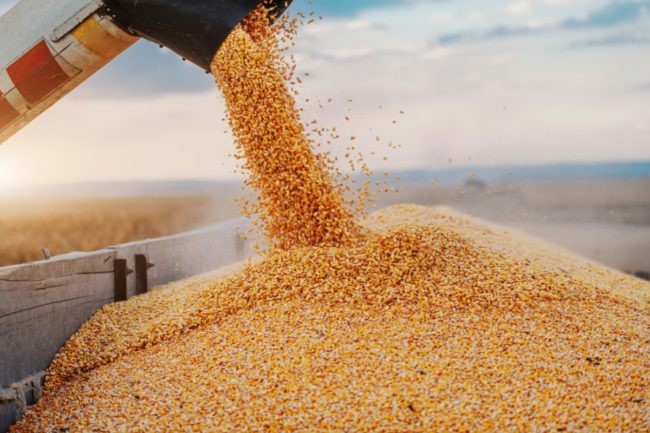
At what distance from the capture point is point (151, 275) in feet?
15.9

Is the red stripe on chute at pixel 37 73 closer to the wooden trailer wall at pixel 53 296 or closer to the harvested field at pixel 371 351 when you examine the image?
the wooden trailer wall at pixel 53 296

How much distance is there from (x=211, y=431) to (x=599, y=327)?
2.20m

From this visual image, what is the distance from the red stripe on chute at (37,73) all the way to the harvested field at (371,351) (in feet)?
4.72

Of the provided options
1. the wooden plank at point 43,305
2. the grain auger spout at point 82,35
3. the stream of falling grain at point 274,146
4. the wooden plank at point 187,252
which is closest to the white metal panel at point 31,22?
the grain auger spout at point 82,35

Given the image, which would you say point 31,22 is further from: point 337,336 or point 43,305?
point 337,336

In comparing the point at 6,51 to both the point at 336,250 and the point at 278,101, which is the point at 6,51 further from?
the point at 336,250

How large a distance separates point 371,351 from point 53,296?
1.87 meters

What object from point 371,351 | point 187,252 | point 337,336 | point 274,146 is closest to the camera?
point 371,351

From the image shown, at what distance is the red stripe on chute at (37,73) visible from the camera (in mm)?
3424

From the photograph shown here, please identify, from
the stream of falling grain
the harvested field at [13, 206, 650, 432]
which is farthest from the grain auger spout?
the harvested field at [13, 206, 650, 432]

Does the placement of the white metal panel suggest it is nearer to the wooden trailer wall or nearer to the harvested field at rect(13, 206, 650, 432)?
the wooden trailer wall

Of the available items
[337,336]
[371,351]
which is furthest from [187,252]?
[371,351]

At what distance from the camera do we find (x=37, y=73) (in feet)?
11.4

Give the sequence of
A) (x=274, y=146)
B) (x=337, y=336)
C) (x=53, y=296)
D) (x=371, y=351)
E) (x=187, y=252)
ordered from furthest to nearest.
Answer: (x=187, y=252), (x=274, y=146), (x=53, y=296), (x=337, y=336), (x=371, y=351)
